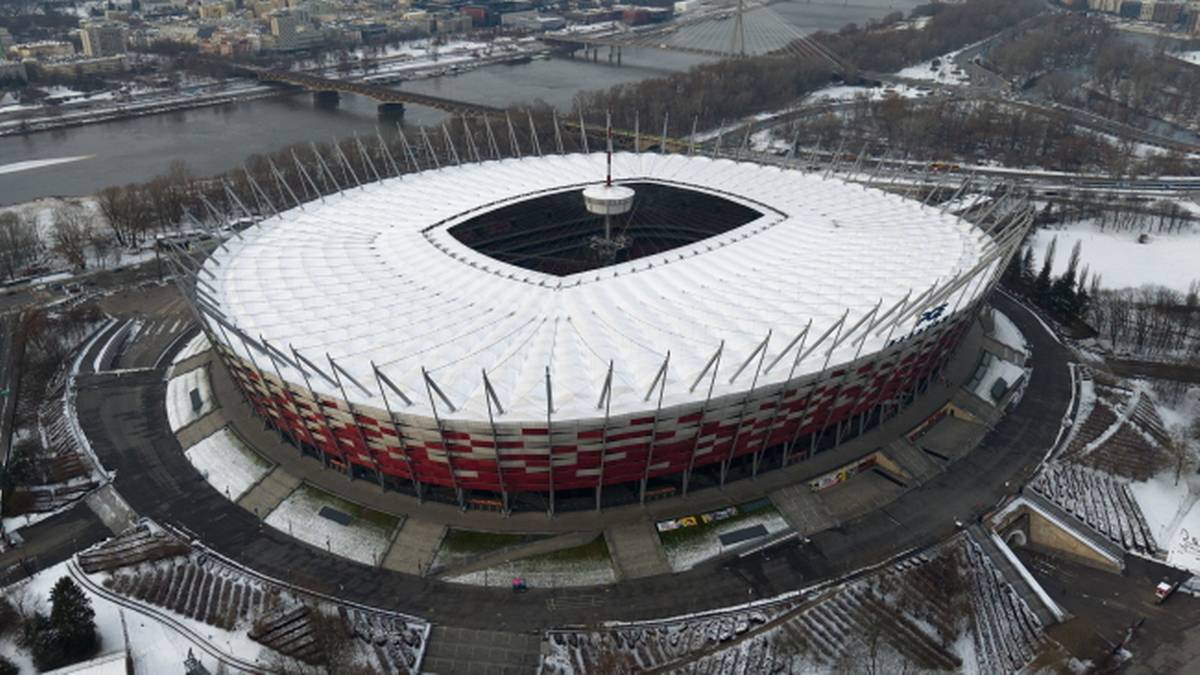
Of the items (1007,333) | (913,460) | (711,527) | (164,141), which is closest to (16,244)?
(164,141)

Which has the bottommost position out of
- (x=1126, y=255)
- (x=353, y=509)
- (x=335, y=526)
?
(x=335, y=526)

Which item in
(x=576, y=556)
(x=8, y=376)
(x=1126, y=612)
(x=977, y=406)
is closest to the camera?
(x=1126, y=612)

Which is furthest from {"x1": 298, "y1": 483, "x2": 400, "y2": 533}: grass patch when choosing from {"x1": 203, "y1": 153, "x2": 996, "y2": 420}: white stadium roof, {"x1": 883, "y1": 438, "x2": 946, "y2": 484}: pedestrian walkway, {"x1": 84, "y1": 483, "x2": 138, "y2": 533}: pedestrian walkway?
{"x1": 883, "y1": 438, "x2": 946, "y2": 484}: pedestrian walkway

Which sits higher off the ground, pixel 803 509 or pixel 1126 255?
pixel 1126 255

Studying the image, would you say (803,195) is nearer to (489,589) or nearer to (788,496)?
(788,496)

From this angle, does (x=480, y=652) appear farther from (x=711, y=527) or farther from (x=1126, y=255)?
(x=1126, y=255)

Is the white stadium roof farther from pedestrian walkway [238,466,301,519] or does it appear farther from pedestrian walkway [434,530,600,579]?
pedestrian walkway [434,530,600,579]

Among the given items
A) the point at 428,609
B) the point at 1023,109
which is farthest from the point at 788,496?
the point at 1023,109
